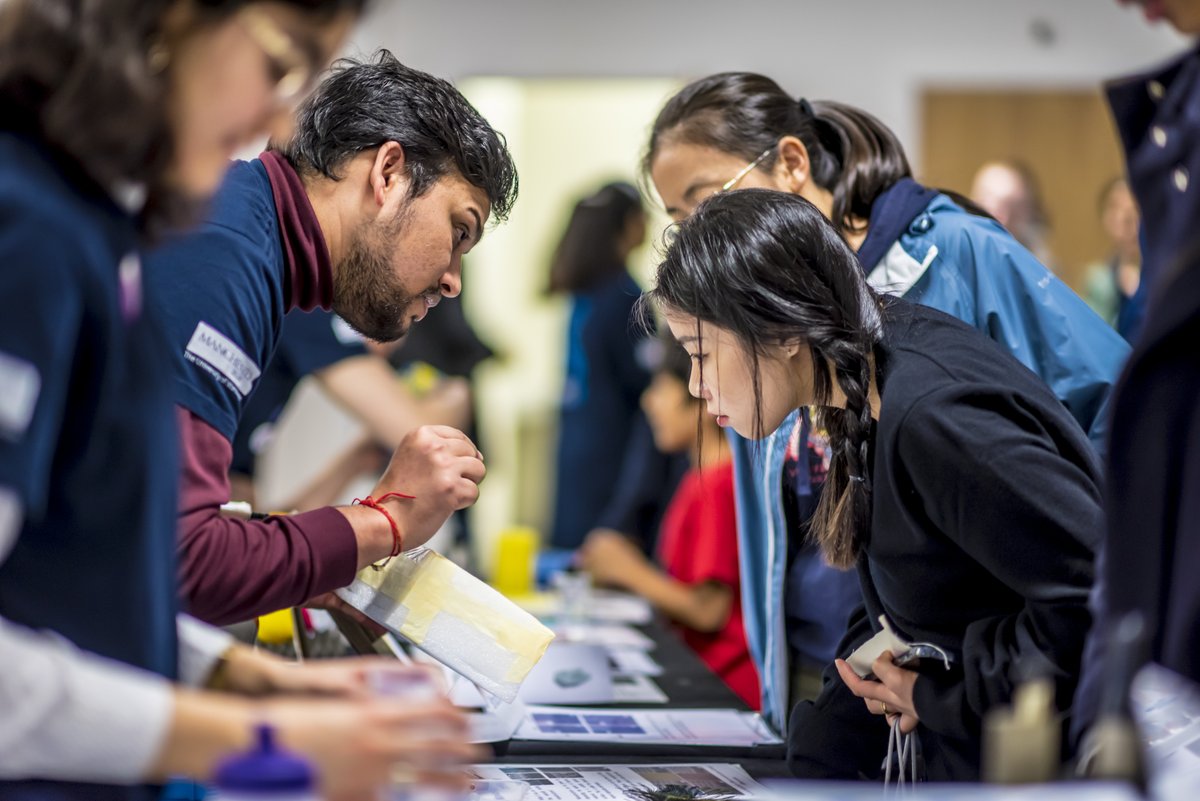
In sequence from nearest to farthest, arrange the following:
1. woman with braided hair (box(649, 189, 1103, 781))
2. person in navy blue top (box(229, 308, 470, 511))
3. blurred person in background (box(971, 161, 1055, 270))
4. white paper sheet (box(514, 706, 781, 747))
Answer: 1. woman with braided hair (box(649, 189, 1103, 781))
2. white paper sheet (box(514, 706, 781, 747))
3. person in navy blue top (box(229, 308, 470, 511))
4. blurred person in background (box(971, 161, 1055, 270))

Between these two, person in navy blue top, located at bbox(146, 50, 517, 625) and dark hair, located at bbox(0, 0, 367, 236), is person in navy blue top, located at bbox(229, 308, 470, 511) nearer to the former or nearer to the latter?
person in navy blue top, located at bbox(146, 50, 517, 625)

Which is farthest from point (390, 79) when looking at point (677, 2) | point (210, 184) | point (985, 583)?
point (677, 2)

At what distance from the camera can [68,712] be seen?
32.8 inches

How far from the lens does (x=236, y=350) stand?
1.33 meters

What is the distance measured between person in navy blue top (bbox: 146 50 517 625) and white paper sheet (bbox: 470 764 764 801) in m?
0.30

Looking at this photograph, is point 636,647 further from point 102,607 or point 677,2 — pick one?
point 677,2

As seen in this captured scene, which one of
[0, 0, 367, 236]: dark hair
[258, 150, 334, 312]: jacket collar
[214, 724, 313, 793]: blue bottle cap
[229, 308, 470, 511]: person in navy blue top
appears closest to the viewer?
[214, 724, 313, 793]: blue bottle cap

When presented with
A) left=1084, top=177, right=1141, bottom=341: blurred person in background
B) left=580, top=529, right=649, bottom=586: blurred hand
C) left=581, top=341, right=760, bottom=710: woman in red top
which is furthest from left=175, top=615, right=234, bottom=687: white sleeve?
left=1084, top=177, right=1141, bottom=341: blurred person in background

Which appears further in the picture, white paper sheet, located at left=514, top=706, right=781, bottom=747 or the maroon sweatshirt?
white paper sheet, located at left=514, top=706, right=781, bottom=747

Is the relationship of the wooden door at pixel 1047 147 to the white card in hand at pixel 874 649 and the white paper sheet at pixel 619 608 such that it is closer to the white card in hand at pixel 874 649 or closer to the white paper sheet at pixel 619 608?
the white paper sheet at pixel 619 608

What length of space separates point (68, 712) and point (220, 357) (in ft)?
1.76

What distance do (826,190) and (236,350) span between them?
1.01 m

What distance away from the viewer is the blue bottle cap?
2.56 ft

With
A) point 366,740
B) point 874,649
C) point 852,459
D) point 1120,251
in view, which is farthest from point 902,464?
point 1120,251
